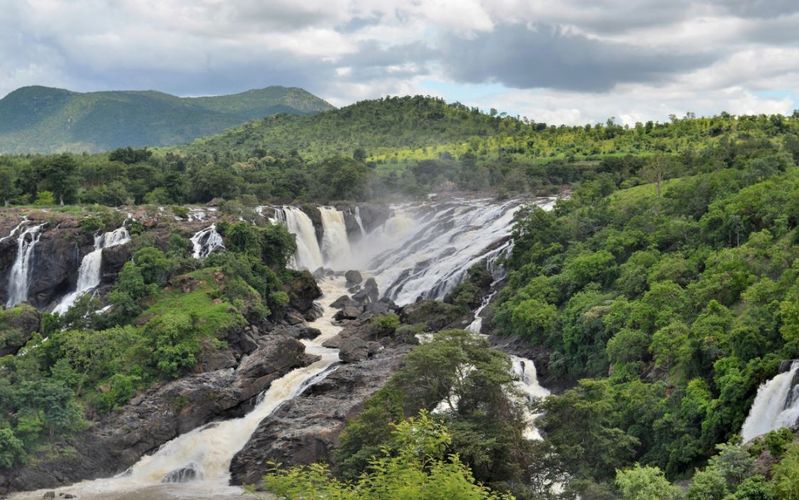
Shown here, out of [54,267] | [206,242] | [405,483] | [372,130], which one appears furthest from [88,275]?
[372,130]

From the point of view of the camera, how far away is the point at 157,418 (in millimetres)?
38594

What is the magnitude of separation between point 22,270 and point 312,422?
27.8 meters

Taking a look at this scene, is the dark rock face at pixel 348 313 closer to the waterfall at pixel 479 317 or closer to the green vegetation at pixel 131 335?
the green vegetation at pixel 131 335

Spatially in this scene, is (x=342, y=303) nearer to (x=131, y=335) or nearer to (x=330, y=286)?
(x=330, y=286)

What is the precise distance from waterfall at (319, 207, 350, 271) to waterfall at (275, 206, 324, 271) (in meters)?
0.78

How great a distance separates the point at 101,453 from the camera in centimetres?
3647

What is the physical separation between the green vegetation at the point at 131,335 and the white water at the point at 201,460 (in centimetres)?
321

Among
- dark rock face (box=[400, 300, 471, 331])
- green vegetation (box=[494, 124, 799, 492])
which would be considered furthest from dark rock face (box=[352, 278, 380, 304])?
green vegetation (box=[494, 124, 799, 492])

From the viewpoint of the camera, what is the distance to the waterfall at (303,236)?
68.4 meters

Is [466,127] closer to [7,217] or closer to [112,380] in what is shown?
[7,217]

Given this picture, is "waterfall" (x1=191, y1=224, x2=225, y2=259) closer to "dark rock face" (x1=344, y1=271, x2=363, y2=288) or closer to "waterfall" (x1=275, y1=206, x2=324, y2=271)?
"dark rock face" (x1=344, y1=271, x2=363, y2=288)

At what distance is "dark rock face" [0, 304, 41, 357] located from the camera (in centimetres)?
4428

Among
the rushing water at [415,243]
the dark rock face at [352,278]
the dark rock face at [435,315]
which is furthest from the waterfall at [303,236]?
the dark rock face at [435,315]

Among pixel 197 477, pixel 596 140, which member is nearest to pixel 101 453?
pixel 197 477
